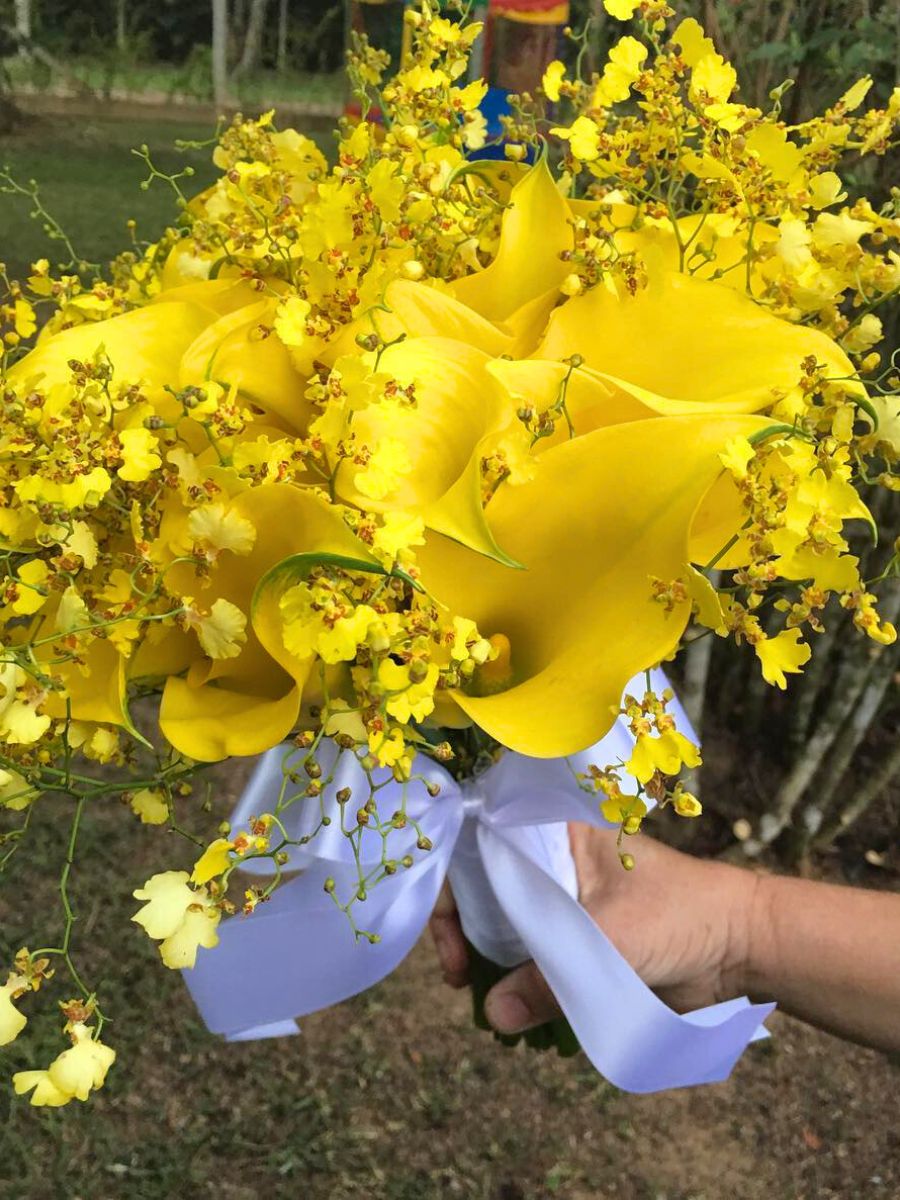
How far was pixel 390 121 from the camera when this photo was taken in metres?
0.64

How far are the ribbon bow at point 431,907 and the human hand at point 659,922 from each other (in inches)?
3.0

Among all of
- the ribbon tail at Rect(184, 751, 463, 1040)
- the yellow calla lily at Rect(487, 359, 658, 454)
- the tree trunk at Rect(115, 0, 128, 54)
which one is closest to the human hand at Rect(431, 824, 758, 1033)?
the ribbon tail at Rect(184, 751, 463, 1040)

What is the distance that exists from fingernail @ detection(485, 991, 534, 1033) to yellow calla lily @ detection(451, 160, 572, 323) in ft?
1.84

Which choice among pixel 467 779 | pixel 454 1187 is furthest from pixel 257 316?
pixel 454 1187

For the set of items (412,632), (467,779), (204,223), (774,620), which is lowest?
(774,620)

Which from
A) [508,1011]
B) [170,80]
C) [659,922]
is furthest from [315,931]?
[170,80]

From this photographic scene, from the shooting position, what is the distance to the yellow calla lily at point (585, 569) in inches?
19.1

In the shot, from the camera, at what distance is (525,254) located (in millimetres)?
586

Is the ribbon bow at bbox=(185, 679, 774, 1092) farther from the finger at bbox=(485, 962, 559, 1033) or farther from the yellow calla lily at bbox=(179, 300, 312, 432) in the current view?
the yellow calla lily at bbox=(179, 300, 312, 432)

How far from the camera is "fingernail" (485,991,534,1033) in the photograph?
0.88 m

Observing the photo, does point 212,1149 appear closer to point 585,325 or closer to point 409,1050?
point 409,1050

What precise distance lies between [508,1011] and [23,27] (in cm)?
488

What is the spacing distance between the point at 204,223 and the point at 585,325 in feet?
0.72

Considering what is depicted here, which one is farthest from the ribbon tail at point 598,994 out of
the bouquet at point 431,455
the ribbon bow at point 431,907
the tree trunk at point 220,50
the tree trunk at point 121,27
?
the tree trunk at point 121,27
